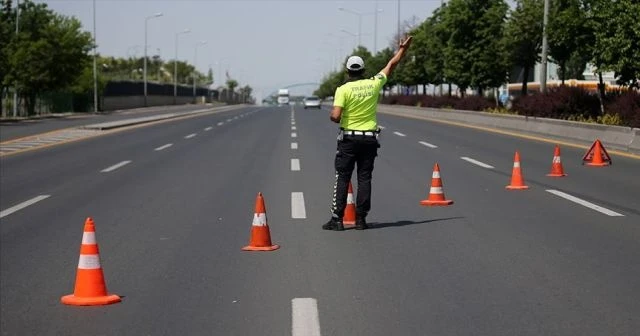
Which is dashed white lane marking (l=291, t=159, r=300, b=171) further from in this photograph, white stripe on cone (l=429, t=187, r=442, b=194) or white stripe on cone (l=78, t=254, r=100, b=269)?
white stripe on cone (l=78, t=254, r=100, b=269)

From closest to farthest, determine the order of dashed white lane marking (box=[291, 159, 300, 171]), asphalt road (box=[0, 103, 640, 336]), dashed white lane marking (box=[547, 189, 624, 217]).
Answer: asphalt road (box=[0, 103, 640, 336])
dashed white lane marking (box=[547, 189, 624, 217])
dashed white lane marking (box=[291, 159, 300, 171])

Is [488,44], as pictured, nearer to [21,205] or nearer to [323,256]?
[21,205]

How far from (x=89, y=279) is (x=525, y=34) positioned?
38.1 metres

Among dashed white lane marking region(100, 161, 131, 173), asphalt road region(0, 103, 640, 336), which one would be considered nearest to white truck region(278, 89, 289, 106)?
dashed white lane marking region(100, 161, 131, 173)

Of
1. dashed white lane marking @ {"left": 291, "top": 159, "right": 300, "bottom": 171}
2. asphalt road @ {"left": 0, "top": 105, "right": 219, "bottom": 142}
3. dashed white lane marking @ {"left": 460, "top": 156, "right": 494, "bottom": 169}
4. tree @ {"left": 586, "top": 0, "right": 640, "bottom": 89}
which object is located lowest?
asphalt road @ {"left": 0, "top": 105, "right": 219, "bottom": 142}

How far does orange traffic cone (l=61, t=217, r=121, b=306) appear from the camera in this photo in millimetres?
7023

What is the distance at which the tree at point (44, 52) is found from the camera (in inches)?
2501

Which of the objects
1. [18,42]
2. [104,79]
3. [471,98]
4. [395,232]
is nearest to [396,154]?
[395,232]

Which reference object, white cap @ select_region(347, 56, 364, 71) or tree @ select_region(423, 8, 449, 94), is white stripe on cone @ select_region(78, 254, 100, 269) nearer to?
white cap @ select_region(347, 56, 364, 71)

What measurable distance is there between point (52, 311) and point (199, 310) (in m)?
1.08

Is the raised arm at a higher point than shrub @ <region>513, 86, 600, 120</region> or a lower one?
higher

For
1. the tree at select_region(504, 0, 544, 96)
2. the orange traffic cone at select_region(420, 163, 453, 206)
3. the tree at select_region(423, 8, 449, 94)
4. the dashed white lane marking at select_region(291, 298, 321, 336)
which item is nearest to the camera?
the dashed white lane marking at select_region(291, 298, 321, 336)

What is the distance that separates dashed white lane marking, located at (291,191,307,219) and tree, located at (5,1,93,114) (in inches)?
1909

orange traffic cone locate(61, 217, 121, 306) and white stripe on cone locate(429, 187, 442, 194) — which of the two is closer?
orange traffic cone locate(61, 217, 121, 306)
